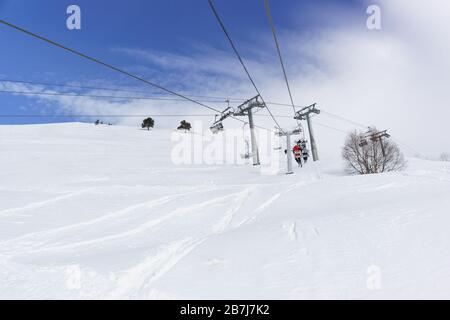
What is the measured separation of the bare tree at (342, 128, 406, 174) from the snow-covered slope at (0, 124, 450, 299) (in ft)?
71.1

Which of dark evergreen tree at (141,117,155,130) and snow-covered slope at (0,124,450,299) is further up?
dark evergreen tree at (141,117,155,130)

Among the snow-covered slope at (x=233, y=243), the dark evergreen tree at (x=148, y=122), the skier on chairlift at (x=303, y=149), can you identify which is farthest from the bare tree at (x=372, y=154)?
the dark evergreen tree at (x=148, y=122)

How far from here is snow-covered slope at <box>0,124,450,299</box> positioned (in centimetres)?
335

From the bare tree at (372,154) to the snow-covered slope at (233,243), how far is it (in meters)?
21.7

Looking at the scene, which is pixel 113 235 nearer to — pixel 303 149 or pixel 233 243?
pixel 233 243

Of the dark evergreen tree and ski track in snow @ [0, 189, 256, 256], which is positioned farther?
the dark evergreen tree

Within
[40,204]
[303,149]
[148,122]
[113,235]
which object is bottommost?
[113,235]

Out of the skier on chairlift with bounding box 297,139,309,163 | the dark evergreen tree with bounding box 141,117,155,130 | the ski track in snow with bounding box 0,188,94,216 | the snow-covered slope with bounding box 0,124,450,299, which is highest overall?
the dark evergreen tree with bounding box 141,117,155,130

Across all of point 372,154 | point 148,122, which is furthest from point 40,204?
point 148,122

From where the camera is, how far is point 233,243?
194 inches

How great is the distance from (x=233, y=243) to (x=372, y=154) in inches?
1228

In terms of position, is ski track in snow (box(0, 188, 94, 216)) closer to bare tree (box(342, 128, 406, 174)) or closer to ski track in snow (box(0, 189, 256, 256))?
ski track in snow (box(0, 189, 256, 256))

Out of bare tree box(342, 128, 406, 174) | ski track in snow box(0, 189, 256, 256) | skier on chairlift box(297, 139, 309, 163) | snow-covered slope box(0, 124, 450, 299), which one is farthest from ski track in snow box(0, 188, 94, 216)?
bare tree box(342, 128, 406, 174)
